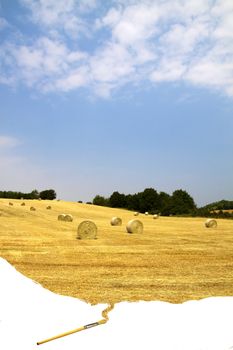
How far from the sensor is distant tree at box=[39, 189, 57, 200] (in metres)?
84.0

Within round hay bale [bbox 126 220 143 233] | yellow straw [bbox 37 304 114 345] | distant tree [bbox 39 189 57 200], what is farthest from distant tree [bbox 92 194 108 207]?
yellow straw [bbox 37 304 114 345]

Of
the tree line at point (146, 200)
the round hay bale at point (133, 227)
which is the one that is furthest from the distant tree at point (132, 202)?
the round hay bale at point (133, 227)

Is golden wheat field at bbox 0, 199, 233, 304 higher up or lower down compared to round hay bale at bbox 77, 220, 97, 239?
lower down

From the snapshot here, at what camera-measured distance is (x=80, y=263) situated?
1352 centimetres

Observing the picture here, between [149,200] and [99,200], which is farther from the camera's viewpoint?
[99,200]

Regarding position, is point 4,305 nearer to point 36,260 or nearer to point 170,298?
point 170,298

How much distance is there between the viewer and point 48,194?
84.4 meters

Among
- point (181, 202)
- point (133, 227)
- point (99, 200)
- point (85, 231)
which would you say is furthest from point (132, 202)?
point (85, 231)

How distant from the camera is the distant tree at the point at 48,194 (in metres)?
84.0

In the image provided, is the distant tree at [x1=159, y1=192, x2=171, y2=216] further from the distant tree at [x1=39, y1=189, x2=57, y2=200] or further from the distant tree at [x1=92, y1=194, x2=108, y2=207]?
the distant tree at [x1=39, y1=189, x2=57, y2=200]

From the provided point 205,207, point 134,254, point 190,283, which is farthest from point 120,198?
point 190,283

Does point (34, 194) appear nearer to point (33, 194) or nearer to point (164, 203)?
point (33, 194)

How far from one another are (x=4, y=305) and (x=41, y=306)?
639 millimetres

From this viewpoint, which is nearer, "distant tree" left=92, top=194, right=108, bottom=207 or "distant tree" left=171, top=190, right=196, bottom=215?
"distant tree" left=171, top=190, right=196, bottom=215
